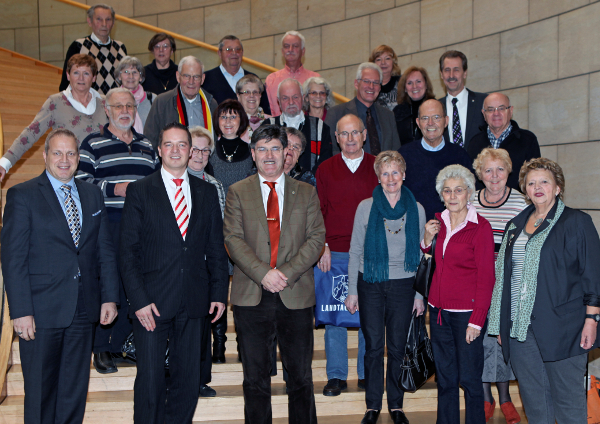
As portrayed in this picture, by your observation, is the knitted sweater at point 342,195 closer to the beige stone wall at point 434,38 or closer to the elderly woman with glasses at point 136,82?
the elderly woman with glasses at point 136,82

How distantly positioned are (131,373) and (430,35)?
531 centimetres

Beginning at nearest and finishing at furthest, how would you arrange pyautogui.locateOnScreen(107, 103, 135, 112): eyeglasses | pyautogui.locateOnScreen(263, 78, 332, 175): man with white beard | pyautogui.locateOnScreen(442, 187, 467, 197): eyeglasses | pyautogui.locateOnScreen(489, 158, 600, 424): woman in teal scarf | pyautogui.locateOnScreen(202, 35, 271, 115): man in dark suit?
pyautogui.locateOnScreen(489, 158, 600, 424): woman in teal scarf → pyautogui.locateOnScreen(442, 187, 467, 197): eyeglasses → pyautogui.locateOnScreen(107, 103, 135, 112): eyeglasses → pyautogui.locateOnScreen(263, 78, 332, 175): man with white beard → pyautogui.locateOnScreen(202, 35, 271, 115): man in dark suit

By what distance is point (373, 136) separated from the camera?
4641mm

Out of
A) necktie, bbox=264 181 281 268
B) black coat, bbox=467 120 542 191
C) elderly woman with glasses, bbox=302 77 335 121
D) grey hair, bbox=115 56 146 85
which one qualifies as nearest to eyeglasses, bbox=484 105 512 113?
black coat, bbox=467 120 542 191

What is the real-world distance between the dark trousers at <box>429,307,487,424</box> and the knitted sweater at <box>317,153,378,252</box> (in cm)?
85

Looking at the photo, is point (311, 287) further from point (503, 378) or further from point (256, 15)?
point (256, 15)

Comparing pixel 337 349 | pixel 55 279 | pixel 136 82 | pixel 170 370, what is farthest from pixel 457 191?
pixel 136 82

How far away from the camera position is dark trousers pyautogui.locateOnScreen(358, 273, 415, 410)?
361cm

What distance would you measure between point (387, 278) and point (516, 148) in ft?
5.24

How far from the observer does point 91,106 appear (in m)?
4.35

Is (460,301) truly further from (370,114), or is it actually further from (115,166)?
(115,166)

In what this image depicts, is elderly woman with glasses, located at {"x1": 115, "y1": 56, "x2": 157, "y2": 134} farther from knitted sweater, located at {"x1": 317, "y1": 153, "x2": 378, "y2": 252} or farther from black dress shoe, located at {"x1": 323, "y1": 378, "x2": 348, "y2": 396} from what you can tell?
black dress shoe, located at {"x1": 323, "y1": 378, "x2": 348, "y2": 396}

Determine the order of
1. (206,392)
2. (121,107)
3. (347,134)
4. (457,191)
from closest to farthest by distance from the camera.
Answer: (457,191) < (121,107) < (206,392) < (347,134)

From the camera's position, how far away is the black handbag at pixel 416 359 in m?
3.63
